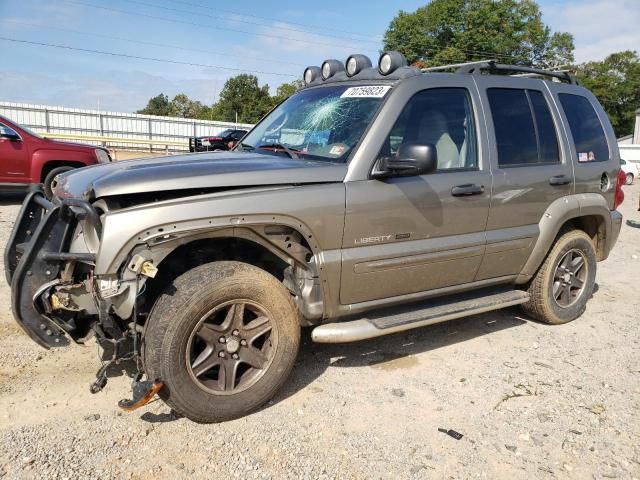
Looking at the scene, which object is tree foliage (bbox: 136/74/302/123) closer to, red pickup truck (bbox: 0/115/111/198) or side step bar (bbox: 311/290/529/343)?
red pickup truck (bbox: 0/115/111/198)

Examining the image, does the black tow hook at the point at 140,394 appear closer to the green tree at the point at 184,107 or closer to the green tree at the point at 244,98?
the green tree at the point at 244,98

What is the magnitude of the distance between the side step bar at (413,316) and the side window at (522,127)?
1.05 meters

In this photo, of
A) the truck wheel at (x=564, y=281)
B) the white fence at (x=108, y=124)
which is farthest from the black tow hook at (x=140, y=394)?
the white fence at (x=108, y=124)

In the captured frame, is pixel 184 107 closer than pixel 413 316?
No

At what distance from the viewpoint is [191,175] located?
113 inches

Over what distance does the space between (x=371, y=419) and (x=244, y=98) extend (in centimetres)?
5741

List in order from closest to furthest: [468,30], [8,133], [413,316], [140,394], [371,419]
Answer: [140,394], [371,419], [413,316], [8,133], [468,30]

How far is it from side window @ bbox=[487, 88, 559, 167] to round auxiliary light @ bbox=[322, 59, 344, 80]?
1.17 metres

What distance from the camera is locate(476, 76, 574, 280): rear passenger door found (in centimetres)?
394

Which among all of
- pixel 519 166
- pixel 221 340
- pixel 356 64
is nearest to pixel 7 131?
pixel 356 64

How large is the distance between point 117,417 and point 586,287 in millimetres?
4124

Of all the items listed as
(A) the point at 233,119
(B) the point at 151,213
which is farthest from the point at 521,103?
(A) the point at 233,119

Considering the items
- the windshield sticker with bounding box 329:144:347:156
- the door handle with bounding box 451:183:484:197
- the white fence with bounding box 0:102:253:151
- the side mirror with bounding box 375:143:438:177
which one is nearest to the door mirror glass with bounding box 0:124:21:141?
the windshield sticker with bounding box 329:144:347:156

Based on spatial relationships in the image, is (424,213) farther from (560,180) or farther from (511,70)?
(511,70)
